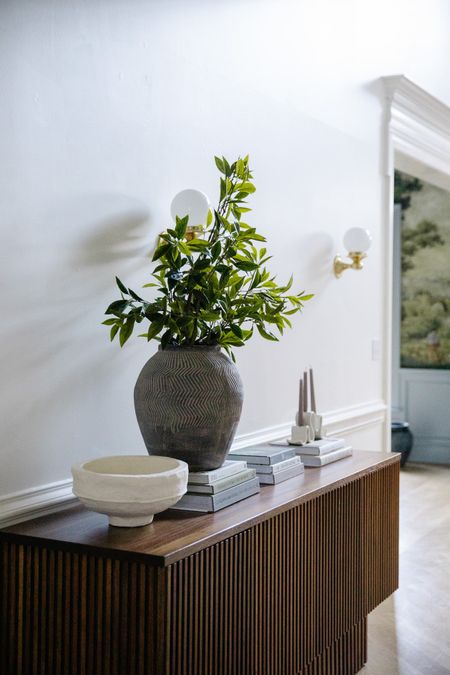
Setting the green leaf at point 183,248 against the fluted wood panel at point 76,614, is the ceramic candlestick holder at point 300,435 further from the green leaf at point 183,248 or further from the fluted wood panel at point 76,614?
the fluted wood panel at point 76,614

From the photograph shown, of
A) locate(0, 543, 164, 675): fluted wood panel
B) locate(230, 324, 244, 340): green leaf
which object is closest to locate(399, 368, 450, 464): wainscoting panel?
locate(230, 324, 244, 340): green leaf

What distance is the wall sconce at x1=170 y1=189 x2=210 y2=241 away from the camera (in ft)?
8.29

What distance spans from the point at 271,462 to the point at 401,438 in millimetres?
4868

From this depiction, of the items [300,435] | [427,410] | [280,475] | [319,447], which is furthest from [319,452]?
[427,410]

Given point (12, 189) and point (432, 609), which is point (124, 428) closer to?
point (12, 189)

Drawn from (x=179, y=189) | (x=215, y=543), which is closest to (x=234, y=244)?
(x=179, y=189)

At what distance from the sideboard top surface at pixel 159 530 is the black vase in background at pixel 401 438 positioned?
486 centimetres

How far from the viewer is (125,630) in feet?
5.65

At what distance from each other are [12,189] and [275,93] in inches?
66.1

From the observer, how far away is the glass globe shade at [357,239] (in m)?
3.83

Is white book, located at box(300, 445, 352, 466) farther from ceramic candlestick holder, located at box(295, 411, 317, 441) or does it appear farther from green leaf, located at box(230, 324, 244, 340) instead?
green leaf, located at box(230, 324, 244, 340)

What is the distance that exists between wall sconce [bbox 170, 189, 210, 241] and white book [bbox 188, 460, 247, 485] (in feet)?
2.52

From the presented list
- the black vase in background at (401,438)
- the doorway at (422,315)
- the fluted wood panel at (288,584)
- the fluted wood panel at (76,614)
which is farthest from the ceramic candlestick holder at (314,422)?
the doorway at (422,315)

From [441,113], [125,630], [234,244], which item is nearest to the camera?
[125,630]
